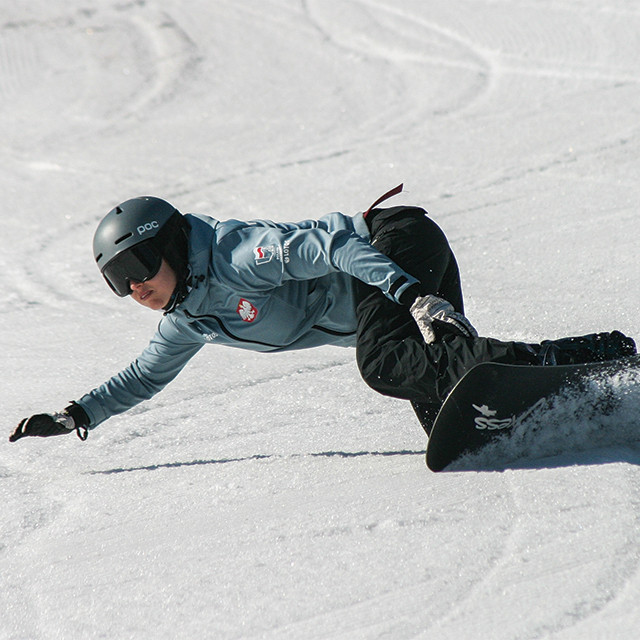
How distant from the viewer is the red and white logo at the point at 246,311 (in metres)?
2.99

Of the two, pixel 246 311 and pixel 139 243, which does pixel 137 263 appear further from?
pixel 246 311

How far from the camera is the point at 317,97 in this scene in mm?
8281

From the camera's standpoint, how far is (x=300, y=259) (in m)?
2.84

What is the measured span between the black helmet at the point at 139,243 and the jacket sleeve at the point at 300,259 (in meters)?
0.16

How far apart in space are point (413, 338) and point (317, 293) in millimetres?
448

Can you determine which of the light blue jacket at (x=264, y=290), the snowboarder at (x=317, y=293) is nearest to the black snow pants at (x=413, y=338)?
the snowboarder at (x=317, y=293)

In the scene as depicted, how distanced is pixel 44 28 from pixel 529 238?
7.17 m

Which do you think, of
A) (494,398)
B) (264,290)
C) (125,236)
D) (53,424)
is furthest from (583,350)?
(53,424)

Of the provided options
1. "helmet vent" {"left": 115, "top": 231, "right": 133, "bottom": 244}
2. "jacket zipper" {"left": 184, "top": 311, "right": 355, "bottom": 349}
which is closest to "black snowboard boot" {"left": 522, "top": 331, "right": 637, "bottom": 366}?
"jacket zipper" {"left": 184, "top": 311, "right": 355, "bottom": 349}

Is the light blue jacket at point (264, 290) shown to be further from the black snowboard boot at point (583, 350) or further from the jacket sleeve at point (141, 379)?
the black snowboard boot at point (583, 350)

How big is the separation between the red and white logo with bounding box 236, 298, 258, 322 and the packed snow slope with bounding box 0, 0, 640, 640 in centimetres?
58

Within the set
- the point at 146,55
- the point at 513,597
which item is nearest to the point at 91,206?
the point at 146,55

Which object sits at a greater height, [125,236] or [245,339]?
Answer: [125,236]

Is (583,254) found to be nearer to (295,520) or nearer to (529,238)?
(529,238)
